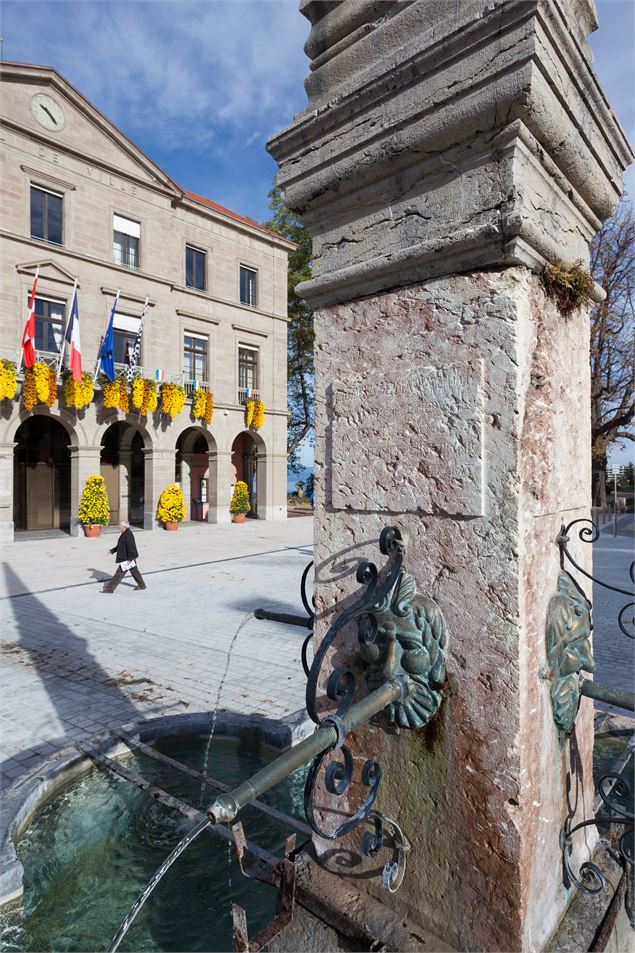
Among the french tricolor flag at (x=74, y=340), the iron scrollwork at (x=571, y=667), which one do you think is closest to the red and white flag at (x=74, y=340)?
the french tricolor flag at (x=74, y=340)

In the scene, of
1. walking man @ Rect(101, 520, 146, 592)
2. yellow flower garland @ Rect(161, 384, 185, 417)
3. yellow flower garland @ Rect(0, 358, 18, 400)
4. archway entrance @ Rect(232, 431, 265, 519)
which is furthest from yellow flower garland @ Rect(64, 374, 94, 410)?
archway entrance @ Rect(232, 431, 265, 519)

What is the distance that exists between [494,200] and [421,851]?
6.34 ft

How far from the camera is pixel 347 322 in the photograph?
1985 millimetres

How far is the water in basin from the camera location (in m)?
2.47

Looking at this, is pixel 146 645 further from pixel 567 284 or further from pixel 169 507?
pixel 169 507

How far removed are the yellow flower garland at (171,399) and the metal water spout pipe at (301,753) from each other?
19197 millimetres

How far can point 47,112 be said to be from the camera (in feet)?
57.1

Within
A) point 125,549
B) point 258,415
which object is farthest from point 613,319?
point 125,549

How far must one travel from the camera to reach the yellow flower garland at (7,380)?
51.2 feet

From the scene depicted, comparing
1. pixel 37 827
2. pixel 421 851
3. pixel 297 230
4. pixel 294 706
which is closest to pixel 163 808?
pixel 37 827

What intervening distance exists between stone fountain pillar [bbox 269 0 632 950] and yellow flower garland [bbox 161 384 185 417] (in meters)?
18.5

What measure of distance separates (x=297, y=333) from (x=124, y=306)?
13609 mm

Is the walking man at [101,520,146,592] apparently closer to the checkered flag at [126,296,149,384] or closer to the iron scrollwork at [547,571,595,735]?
the iron scrollwork at [547,571,595,735]

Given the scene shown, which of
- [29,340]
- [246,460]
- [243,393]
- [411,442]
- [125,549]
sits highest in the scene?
[29,340]
